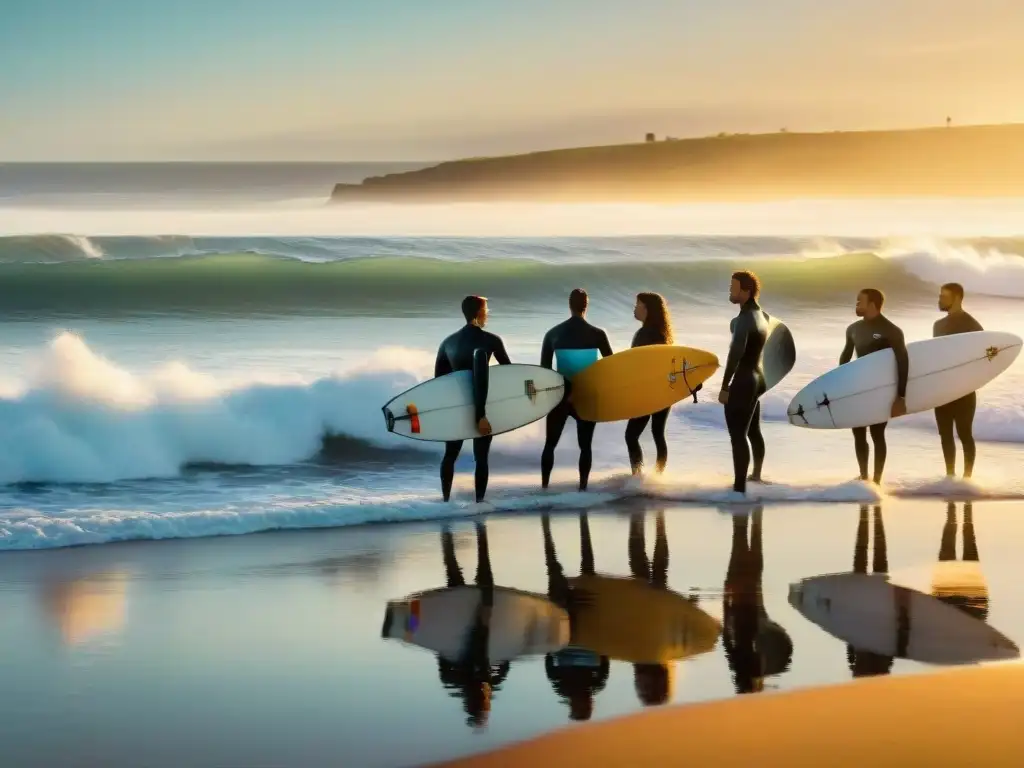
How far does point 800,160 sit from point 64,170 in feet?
53.7

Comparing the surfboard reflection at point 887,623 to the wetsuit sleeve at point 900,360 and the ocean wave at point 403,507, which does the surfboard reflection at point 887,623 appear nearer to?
the ocean wave at point 403,507

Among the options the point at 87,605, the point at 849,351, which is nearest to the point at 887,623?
the point at 87,605

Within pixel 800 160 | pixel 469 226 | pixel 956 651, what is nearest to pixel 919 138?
pixel 800 160

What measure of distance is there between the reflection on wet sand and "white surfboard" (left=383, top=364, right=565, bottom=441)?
8.00ft

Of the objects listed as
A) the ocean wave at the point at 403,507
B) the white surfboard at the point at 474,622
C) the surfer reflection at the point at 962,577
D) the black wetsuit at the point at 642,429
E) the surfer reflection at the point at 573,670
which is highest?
the black wetsuit at the point at 642,429

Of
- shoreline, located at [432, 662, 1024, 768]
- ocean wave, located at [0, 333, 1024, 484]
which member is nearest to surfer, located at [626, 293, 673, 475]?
ocean wave, located at [0, 333, 1024, 484]

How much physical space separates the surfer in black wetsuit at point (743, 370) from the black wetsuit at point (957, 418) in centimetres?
141

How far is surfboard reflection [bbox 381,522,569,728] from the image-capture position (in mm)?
5156

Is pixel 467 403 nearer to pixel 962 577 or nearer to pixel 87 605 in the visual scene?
pixel 87 605

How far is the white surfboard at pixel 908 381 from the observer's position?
9422 millimetres

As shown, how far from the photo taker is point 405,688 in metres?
5.06

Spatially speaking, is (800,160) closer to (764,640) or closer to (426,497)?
(426,497)

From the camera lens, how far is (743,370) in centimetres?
905

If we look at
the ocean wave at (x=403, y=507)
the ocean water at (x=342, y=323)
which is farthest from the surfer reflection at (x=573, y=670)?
the ocean water at (x=342, y=323)
